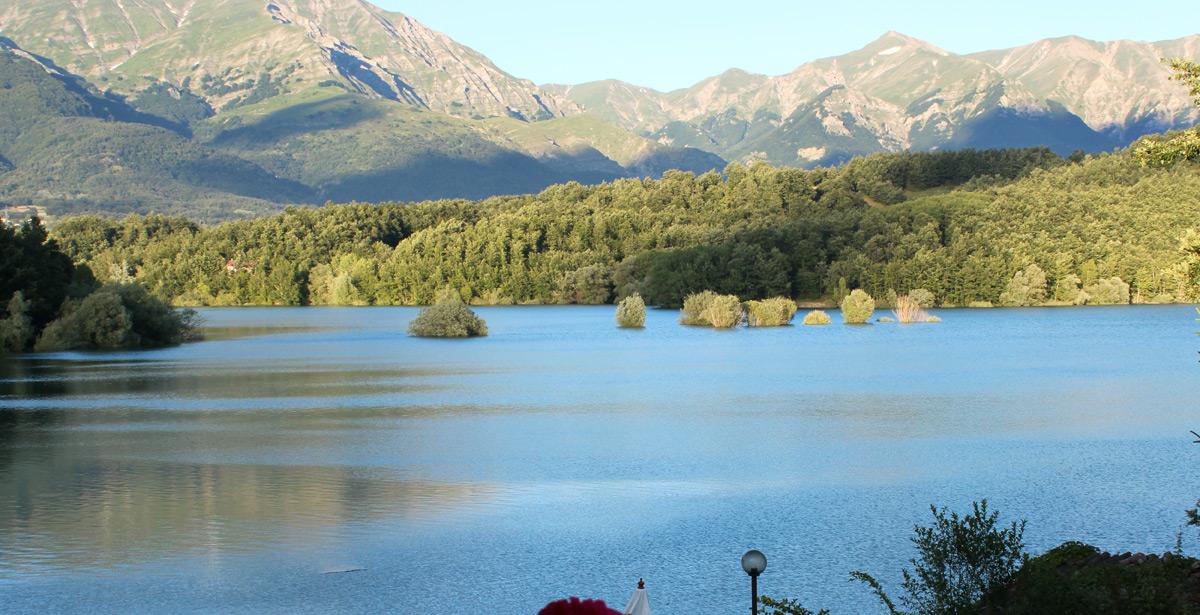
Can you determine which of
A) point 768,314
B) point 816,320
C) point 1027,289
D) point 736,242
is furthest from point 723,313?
point 1027,289

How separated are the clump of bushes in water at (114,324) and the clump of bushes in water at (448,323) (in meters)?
12.8

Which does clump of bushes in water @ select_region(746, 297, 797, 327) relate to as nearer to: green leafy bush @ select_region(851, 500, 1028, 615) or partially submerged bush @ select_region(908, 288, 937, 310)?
partially submerged bush @ select_region(908, 288, 937, 310)

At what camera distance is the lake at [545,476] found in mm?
14516

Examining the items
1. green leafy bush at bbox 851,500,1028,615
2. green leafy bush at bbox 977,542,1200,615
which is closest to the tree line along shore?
green leafy bush at bbox 851,500,1028,615

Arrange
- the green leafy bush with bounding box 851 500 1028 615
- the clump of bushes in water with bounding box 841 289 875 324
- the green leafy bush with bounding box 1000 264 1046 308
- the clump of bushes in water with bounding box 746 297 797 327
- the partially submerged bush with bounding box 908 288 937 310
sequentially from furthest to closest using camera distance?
the green leafy bush with bounding box 1000 264 1046 308 → the partially submerged bush with bounding box 908 288 937 310 → the clump of bushes in water with bounding box 841 289 875 324 → the clump of bushes in water with bounding box 746 297 797 327 → the green leafy bush with bounding box 851 500 1028 615

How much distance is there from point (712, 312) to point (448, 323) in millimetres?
16414

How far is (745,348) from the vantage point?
5841 cm

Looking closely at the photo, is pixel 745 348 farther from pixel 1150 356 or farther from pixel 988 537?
pixel 988 537

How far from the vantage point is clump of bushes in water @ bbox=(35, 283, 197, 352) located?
58531mm

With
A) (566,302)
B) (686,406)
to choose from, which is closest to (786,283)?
(566,302)

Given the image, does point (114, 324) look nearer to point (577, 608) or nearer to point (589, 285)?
point (577, 608)

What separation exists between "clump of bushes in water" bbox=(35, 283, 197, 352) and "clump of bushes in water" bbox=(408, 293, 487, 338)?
12820 mm

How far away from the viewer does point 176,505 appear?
19125 mm

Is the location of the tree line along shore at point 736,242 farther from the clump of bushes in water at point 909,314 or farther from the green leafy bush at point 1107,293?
the clump of bushes in water at point 909,314
